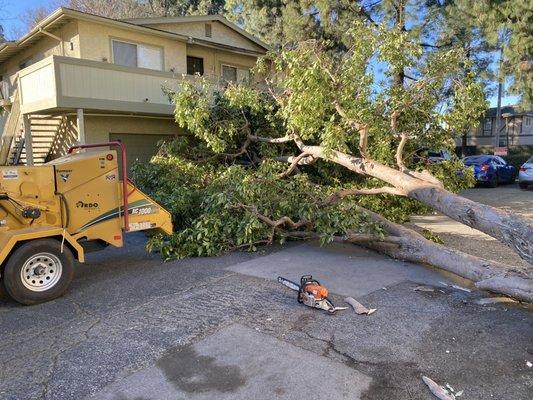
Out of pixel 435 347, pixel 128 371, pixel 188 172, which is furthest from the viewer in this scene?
pixel 188 172

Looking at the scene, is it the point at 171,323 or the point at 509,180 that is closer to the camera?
the point at 171,323

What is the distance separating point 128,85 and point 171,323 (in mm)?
10395

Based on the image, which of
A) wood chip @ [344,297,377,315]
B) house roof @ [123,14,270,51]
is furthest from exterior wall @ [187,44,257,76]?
wood chip @ [344,297,377,315]

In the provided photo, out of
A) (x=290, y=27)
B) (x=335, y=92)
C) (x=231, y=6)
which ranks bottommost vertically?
(x=335, y=92)

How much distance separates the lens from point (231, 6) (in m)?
24.5

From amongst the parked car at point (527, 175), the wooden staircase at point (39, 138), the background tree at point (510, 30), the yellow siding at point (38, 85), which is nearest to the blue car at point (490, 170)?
the parked car at point (527, 175)

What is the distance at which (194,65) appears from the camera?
1816cm

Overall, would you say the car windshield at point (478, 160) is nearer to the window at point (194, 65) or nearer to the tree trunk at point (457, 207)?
the window at point (194, 65)

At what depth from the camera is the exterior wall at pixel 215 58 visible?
59.0 ft

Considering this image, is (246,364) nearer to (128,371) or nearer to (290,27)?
(128,371)

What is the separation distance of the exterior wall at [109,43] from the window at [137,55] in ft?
0.55

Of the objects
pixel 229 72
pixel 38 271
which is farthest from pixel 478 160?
pixel 38 271

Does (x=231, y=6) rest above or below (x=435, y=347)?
above

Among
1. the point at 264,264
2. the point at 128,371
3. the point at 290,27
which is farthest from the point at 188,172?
the point at 290,27
